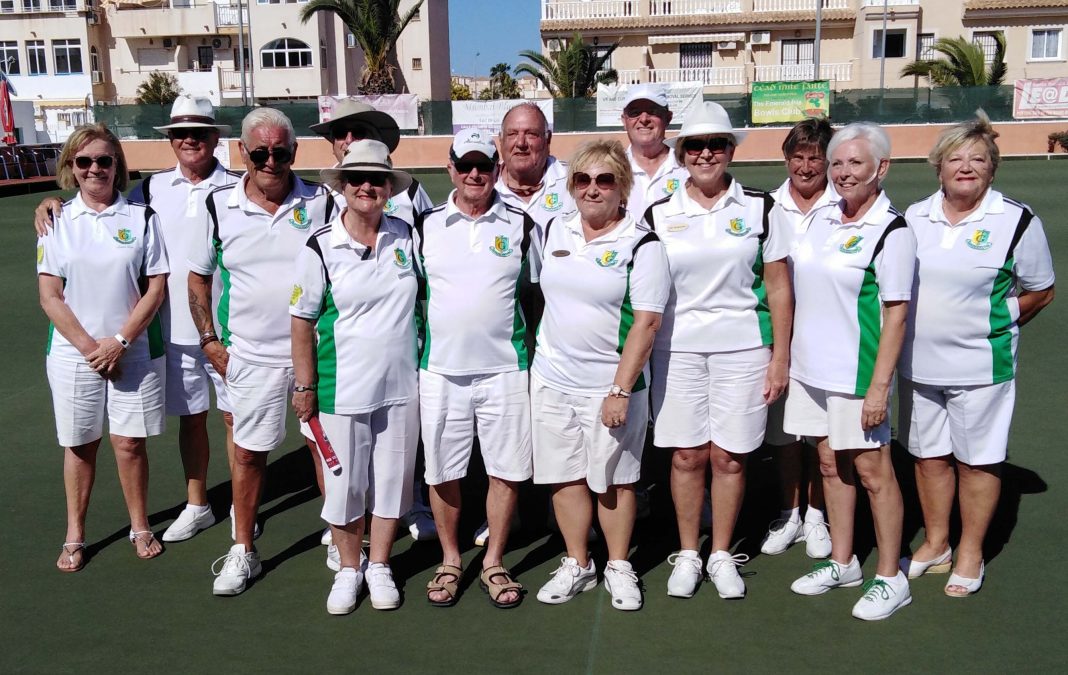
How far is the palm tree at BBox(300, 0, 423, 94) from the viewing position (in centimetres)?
3847

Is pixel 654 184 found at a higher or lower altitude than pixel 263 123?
lower

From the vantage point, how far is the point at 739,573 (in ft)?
15.1

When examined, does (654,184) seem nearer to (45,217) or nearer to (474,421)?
(474,421)

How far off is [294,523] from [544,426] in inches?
69.9

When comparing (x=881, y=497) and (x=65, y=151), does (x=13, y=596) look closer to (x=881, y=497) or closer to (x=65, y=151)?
(x=65, y=151)

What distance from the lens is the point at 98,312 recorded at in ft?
15.1

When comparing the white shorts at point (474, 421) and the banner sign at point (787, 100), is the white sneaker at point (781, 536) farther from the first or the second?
the banner sign at point (787, 100)

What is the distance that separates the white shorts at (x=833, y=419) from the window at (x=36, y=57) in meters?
63.4

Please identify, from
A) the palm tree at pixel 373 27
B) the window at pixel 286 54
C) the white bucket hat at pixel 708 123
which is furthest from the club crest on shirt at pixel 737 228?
the window at pixel 286 54

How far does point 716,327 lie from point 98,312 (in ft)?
9.13

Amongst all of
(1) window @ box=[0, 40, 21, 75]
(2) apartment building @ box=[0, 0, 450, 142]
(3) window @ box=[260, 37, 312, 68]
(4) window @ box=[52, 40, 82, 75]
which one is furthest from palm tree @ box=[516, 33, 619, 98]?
(1) window @ box=[0, 40, 21, 75]

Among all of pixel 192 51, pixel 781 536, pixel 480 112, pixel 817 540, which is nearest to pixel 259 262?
pixel 781 536

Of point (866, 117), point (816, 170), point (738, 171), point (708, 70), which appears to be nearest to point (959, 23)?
point (708, 70)

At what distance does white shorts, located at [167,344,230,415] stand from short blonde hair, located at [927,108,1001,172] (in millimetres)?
3526
